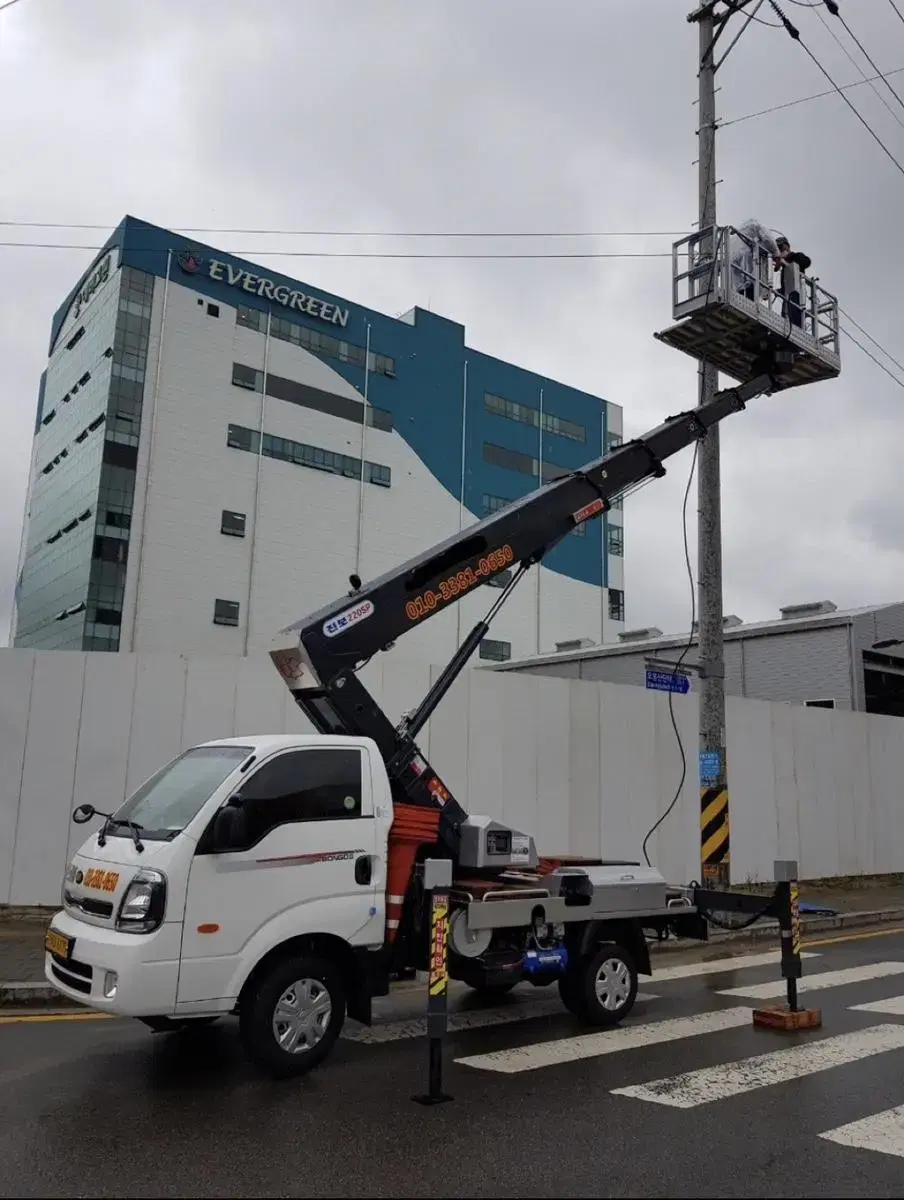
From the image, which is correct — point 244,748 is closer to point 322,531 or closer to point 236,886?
point 236,886

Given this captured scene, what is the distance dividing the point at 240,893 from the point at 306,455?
172 feet

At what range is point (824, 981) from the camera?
→ 9953 mm

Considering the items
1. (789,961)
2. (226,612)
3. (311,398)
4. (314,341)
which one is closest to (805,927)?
(789,961)

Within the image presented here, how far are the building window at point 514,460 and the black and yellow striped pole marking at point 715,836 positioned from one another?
182 feet

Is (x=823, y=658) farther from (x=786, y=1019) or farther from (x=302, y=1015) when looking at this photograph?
(x=302, y=1015)

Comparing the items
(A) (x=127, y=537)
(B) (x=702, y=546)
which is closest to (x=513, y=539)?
(B) (x=702, y=546)

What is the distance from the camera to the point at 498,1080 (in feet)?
20.7

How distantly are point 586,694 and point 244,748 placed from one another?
28.2ft

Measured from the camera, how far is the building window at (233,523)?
53469 mm

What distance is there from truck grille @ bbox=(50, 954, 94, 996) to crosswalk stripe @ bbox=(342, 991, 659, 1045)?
83.6 inches

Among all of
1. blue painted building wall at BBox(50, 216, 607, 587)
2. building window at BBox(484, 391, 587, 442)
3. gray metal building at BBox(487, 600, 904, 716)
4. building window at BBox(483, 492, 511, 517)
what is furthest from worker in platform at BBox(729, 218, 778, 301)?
building window at BBox(484, 391, 587, 442)

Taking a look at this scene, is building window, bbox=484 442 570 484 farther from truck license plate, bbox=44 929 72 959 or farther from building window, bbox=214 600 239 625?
truck license plate, bbox=44 929 72 959

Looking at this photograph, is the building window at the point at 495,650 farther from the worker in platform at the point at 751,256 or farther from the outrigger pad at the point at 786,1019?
the outrigger pad at the point at 786,1019

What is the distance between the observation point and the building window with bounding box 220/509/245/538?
175ft
